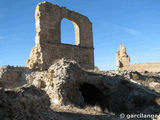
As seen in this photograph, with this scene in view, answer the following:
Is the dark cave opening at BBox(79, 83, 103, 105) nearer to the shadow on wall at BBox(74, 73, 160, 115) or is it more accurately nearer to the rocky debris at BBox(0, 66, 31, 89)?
the shadow on wall at BBox(74, 73, 160, 115)

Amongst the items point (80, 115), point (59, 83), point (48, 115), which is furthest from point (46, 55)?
point (48, 115)

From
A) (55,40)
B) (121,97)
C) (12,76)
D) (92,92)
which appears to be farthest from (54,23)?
(121,97)

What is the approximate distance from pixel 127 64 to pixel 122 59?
1.02 metres

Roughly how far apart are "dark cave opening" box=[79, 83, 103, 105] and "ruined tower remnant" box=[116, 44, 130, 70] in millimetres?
17965

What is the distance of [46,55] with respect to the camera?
480 inches

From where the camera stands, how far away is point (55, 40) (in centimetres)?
1288

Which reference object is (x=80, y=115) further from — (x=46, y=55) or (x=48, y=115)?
(x=46, y=55)

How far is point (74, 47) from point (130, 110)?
286 inches

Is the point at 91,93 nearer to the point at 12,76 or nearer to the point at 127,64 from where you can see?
the point at 12,76

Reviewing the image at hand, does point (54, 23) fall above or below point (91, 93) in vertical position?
above

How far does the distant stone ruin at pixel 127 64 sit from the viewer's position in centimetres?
2497

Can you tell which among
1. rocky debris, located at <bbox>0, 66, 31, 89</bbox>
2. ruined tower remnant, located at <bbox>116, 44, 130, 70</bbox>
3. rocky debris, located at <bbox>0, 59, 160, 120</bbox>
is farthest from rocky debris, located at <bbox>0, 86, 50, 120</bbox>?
ruined tower remnant, located at <bbox>116, 44, 130, 70</bbox>

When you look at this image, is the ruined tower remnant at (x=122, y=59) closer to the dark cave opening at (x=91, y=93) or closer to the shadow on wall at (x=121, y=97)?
the shadow on wall at (x=121, y=97)

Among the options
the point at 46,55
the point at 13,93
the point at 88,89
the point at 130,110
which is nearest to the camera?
the point at 13,93
